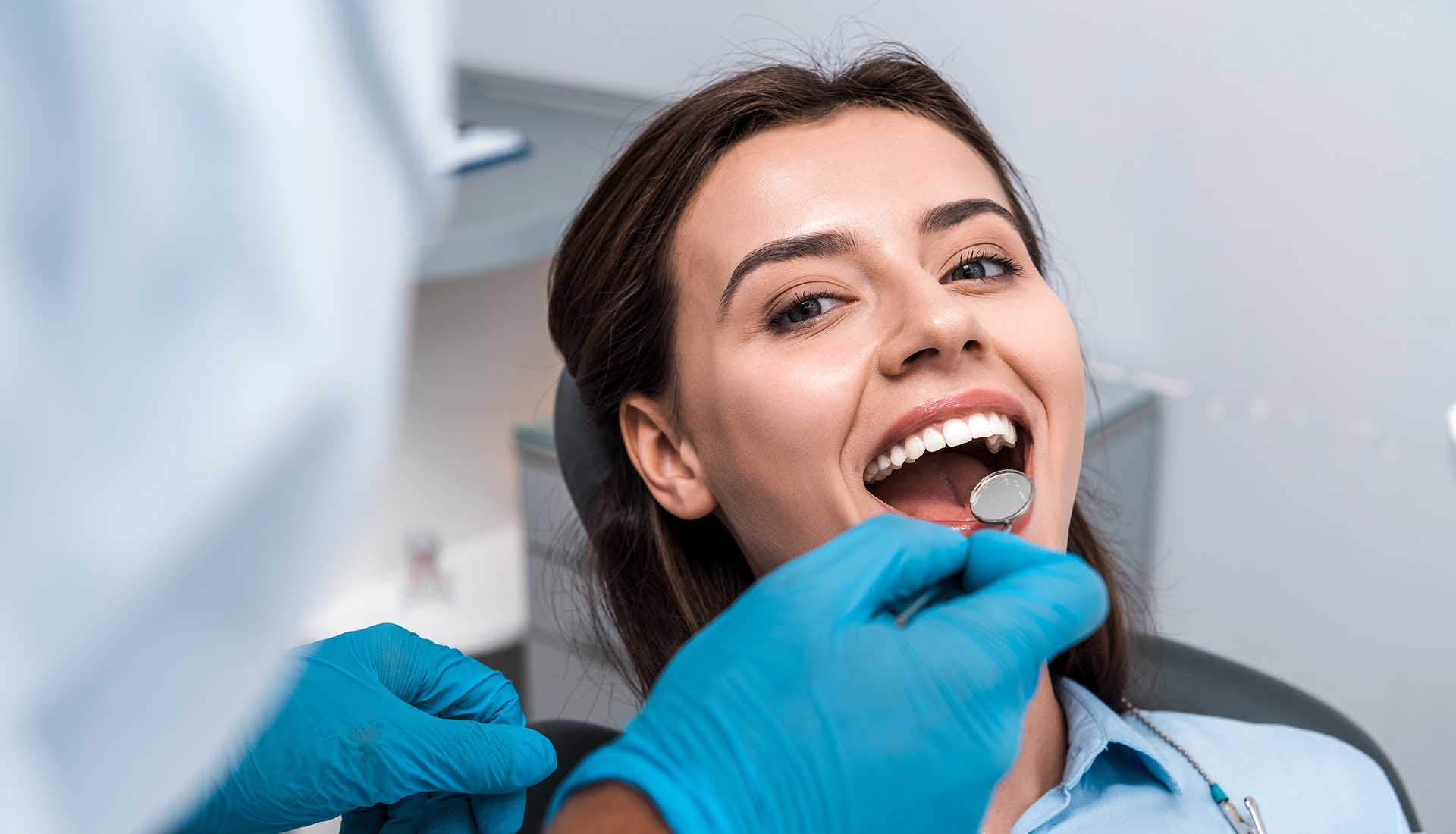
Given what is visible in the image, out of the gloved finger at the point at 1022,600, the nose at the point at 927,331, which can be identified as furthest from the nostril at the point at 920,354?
the gloved finger at the point at 1022,600

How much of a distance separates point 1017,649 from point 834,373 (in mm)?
344

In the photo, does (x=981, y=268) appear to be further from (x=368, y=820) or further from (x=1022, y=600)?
(x=368, y=820)

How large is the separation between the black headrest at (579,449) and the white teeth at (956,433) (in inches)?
15.9

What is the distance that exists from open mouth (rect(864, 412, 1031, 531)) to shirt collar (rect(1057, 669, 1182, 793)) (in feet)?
0.67

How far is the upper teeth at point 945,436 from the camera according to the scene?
1058 mm

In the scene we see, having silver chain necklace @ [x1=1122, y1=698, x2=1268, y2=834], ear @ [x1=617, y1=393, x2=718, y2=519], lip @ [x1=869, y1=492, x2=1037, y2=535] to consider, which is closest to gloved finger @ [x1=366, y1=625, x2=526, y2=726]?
ear @ [x1=617, y1=393, x2=718, y2=519]

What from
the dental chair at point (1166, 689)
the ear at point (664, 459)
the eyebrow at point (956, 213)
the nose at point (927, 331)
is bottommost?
the dental chair at point (1166, 689)

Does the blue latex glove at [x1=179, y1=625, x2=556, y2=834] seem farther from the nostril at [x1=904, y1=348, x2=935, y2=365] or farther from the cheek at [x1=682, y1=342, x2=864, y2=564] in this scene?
the nostril at [x1=904, y1=348, x2=935, y2=365]

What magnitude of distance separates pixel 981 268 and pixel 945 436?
188 mm

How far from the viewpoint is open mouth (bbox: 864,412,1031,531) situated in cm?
108

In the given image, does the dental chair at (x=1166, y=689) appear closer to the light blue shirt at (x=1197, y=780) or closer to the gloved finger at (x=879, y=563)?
the light blue shirt at (x=1197, y=780)

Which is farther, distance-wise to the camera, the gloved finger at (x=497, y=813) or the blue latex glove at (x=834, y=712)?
the gloved finger at (x=497, y=813)

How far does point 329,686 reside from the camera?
1002mm

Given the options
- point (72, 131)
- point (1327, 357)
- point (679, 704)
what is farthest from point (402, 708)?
point (1327, 357)
